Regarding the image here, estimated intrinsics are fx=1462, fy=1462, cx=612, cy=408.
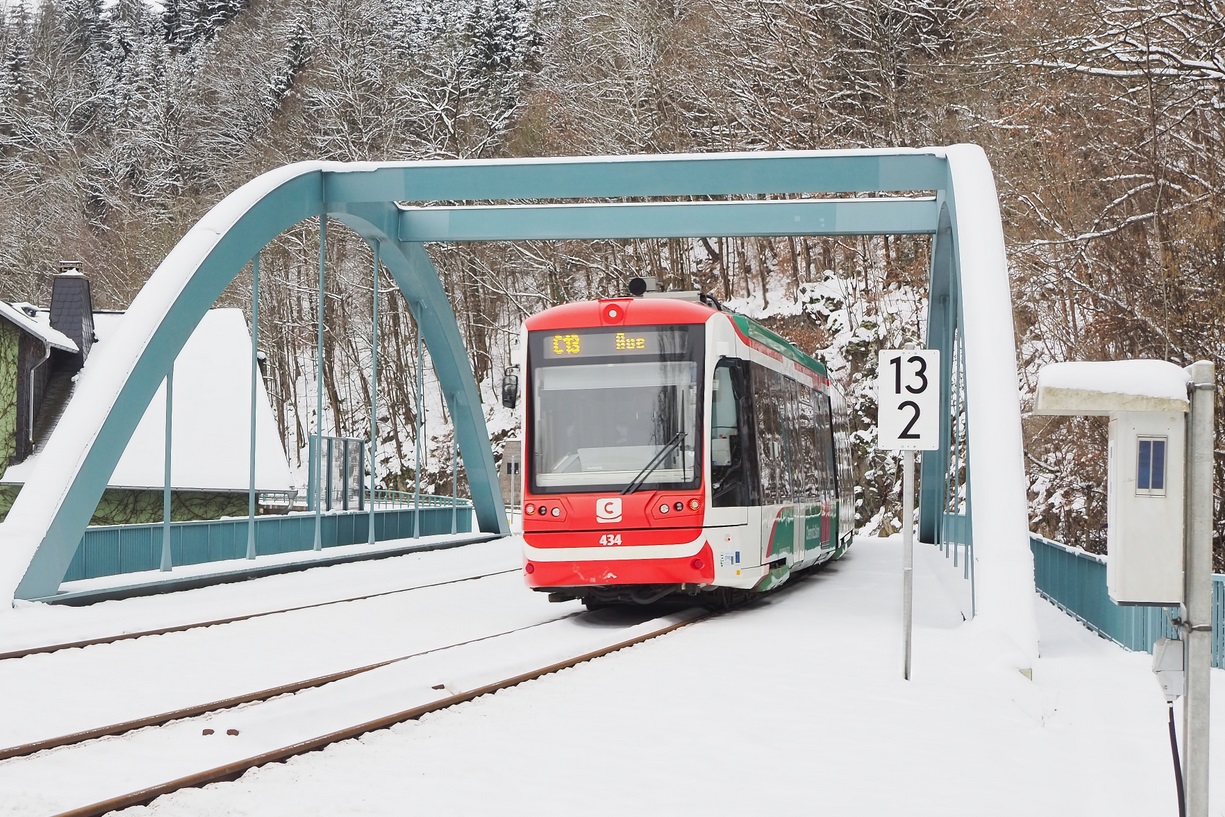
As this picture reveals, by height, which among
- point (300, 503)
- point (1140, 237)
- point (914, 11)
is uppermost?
point (914, 11)

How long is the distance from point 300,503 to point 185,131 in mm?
24574

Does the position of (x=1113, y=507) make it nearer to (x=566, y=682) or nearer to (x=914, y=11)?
(x=566, y=682)

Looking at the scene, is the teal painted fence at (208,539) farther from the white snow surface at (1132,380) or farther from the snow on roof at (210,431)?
the white snow surface at (1132,380)

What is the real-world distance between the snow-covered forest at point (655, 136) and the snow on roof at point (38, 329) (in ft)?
38.9

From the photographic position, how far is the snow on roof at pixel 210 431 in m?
33.3

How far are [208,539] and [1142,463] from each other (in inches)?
611

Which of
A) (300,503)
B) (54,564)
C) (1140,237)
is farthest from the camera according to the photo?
(300,503)

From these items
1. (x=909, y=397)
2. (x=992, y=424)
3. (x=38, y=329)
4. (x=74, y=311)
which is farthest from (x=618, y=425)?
(x=74, y=311)

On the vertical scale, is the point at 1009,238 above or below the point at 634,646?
above

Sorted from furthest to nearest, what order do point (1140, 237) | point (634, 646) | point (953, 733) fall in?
point (1140, 237) < point (634, 646) < point (953, 733)

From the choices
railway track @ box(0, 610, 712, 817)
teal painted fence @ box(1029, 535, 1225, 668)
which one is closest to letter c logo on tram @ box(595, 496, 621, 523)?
railway track @ box(0, 610, 712, 817)

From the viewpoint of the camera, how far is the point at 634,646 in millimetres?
11375

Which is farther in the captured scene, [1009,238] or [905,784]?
[1009,238]

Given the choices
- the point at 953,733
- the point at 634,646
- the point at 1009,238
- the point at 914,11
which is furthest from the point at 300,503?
the point at 953,733
